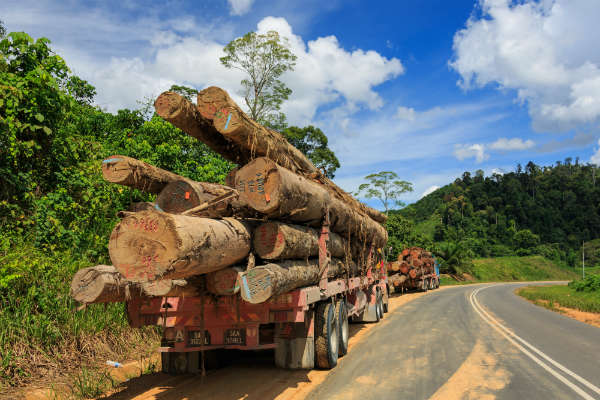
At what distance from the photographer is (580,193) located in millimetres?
88188

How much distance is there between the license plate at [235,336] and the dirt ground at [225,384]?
584 millimetres

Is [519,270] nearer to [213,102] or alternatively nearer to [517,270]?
[517,270]

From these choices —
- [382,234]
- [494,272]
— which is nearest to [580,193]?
[494,272]

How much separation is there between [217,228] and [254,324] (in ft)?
5.40

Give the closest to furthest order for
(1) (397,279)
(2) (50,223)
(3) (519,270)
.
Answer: (2) (50,223) → (1) (397,279) → (3) (519,270)

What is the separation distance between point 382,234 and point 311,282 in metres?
7.20


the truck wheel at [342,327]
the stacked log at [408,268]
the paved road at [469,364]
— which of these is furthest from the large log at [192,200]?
the stacked log at [408,268]

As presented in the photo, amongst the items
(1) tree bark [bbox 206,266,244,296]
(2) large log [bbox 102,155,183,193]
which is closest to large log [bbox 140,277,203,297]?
(1) tree bark [bbox 206,266,244,296]

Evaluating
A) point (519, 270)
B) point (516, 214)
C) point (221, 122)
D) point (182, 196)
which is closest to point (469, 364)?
point (182, 196)

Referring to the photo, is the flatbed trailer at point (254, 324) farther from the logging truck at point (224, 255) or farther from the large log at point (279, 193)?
the large log at point (279, 193)

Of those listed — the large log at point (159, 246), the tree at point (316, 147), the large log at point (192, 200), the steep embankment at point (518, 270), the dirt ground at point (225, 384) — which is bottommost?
the steep embankment at point (518, 270)

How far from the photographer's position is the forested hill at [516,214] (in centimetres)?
6919

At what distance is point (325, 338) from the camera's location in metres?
6.23

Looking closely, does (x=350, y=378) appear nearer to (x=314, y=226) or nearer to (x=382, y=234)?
(x=314, y=226)
